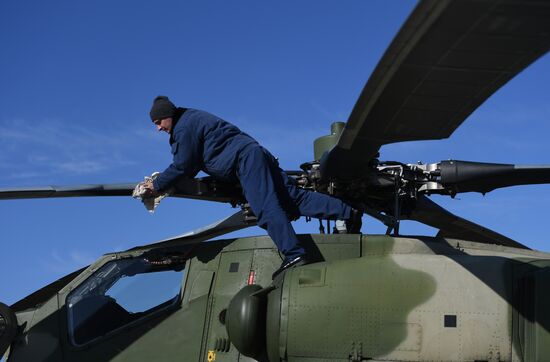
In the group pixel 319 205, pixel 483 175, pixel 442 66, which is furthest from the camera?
pixel 319 205

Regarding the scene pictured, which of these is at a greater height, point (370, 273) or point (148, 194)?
point (148, 194)

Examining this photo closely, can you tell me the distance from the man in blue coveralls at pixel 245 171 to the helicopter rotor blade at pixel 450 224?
0.96 m

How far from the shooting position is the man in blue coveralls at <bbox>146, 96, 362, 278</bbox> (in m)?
6.39

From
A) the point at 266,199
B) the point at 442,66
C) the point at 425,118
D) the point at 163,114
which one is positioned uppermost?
the point at 163,114

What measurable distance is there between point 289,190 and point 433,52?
2888mm

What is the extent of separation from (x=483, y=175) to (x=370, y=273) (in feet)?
4.56

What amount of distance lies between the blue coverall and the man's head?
10cm

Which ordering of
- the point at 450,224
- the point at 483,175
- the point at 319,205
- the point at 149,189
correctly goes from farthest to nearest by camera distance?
the point at 450,224
the point at 319,205
the point at 149,189
the point at 483,175

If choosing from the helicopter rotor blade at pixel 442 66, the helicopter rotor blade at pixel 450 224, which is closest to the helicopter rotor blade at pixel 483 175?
the helicopter rotor blade at pixel 450 224

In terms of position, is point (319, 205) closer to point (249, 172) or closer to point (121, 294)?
point (249, 172)

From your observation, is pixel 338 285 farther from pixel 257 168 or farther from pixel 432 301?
pixel 257 168

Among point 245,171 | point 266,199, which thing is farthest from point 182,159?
point 266,199

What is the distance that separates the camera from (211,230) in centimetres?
774

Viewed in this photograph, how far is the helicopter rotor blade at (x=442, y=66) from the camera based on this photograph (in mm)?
3797
